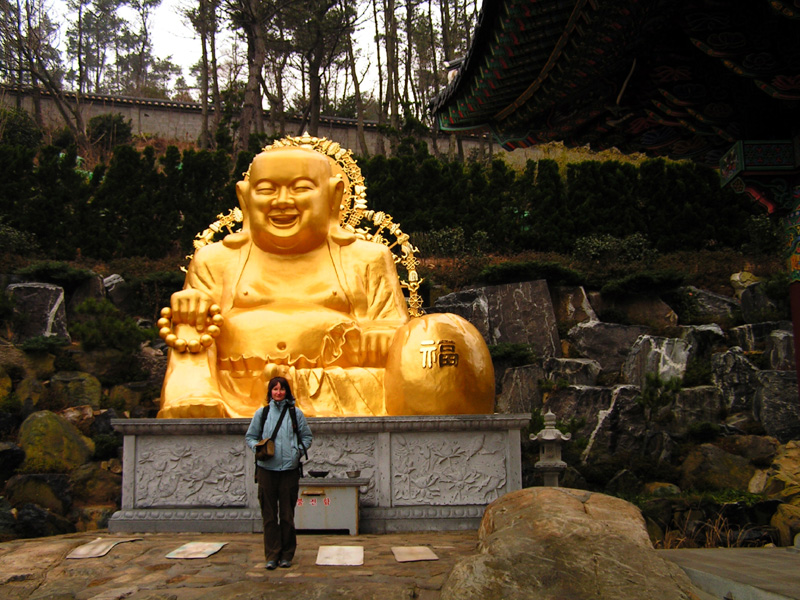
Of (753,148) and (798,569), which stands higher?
(753,148)

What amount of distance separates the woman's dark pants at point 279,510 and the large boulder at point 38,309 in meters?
9.05

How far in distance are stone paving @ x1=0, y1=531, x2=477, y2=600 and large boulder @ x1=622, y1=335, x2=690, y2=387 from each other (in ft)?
26.2

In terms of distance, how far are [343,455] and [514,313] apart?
7.90 meters

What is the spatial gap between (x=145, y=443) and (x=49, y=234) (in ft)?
33.4

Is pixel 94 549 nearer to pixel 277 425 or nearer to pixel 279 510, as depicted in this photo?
pixel 279 510

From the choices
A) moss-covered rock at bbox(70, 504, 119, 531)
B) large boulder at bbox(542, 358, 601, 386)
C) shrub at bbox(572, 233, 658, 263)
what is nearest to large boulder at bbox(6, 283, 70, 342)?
moss-covered rock at bbox(70, 504, 119, 531)

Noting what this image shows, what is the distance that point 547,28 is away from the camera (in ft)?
15.8

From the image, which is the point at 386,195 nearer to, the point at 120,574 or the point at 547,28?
the point at 547,28

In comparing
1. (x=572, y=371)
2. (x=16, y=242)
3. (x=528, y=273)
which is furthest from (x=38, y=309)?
(x=572, y=371)

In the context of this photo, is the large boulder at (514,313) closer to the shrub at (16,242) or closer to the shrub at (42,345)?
the shrub at (42,345)

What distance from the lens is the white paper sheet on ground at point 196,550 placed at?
4394 mm

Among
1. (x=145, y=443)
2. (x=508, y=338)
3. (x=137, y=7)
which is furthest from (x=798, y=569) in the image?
(x=137, y=7)

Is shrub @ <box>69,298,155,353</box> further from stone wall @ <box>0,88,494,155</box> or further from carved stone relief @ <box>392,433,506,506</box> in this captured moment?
stone wall @ <box>0,88,494,155</box>

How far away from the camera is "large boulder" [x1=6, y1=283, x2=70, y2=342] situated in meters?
12.0
